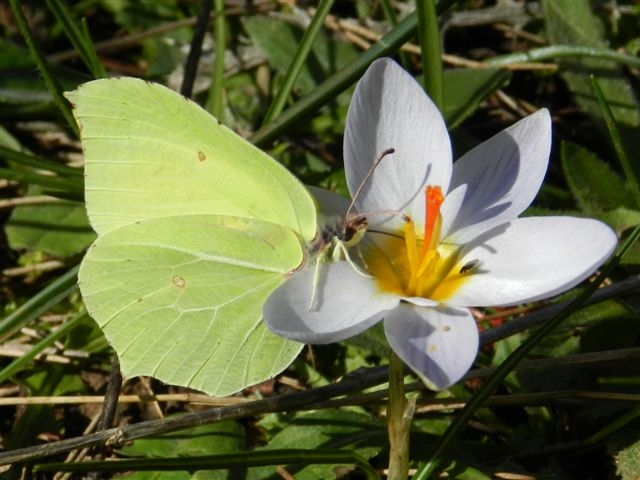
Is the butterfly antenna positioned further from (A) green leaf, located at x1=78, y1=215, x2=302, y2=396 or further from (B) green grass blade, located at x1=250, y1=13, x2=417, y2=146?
(B) green grass blade, located at x1=250, y1=13, x2=417, y2=146

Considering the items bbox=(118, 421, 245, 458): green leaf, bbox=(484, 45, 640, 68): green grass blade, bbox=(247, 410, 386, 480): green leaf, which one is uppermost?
bbox=(484, 45, 640, 68): green grass blade

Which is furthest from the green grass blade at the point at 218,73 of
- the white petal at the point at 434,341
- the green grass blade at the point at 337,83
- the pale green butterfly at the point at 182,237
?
the white petal at the point at 434,341

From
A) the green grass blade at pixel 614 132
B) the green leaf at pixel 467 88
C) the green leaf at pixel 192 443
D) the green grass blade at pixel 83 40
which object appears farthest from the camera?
the green leaf at pixel 467 88

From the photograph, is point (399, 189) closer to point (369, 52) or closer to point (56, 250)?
point (369, 52)

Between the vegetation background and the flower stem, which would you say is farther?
the vegetation background

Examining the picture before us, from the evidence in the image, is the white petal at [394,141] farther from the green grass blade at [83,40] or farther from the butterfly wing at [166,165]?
the green grass blade at [83,40]

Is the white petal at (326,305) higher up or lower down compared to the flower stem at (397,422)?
higher up

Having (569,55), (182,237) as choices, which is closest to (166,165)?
(182,237)

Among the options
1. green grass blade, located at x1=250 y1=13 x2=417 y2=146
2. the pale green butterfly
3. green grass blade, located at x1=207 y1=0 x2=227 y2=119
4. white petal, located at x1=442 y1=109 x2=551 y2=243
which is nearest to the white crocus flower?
white petal, located at x1=442 y1=109 x2=551 y2=243
